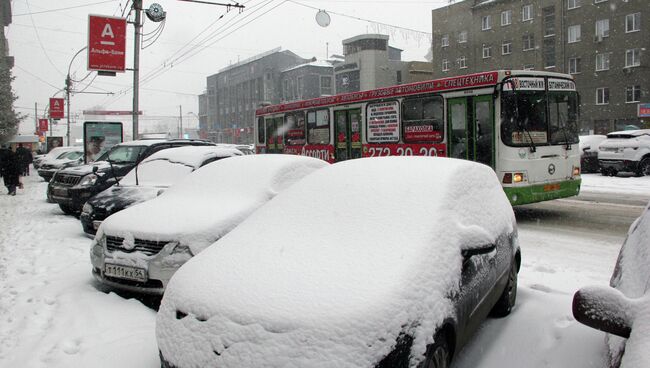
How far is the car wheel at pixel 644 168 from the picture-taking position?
61.3ft

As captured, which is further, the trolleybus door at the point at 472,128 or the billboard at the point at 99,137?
the billboard at the point at 99,137

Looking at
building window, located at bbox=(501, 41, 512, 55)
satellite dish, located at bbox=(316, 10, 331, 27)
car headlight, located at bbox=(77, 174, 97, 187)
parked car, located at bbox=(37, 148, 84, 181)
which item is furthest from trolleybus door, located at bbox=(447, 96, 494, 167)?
building window, located at bbox=(501, 41, 512, 55)

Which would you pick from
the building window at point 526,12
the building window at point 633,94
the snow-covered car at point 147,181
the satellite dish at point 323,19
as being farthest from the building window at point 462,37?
the snow-covered car at point 147,181

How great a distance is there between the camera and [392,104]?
1227 centimetres

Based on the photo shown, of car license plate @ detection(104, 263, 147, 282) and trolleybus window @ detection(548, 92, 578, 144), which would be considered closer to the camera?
car license plate @ detection(104, 263, 147, 282)

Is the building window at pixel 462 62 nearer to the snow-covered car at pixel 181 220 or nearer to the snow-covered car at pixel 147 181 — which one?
the snow-covered car at pixel 147 181

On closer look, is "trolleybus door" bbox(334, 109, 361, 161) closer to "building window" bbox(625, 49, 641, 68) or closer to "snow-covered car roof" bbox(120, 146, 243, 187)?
"snow-covered car roof" bbox(120, 146, 243, 187)

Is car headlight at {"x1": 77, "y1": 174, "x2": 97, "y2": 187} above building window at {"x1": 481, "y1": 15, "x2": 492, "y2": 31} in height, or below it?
below

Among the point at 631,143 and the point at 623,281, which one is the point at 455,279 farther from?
the point at 631,143

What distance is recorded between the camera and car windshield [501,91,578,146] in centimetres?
978

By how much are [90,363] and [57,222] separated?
7845 mm

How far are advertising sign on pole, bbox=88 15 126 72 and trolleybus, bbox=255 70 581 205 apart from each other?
28.5 feet

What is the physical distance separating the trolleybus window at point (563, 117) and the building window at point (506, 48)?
3933 cm

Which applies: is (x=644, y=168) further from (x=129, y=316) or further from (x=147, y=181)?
(x=129, y=316)
